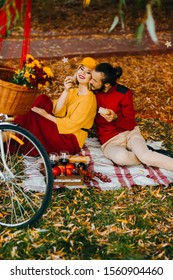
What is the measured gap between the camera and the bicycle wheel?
11.9ft

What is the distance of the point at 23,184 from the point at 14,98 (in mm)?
769

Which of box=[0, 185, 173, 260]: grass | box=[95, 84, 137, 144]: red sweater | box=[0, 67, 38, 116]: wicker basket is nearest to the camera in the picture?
box=[0, 185, 173, 260]: grass

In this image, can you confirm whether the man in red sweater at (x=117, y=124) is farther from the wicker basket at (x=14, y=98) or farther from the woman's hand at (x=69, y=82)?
the wicker basket at (x=14, y=98)

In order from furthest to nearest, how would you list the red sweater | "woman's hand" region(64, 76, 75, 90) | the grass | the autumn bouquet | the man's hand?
1. the red sweater
2. the man's hand
3. "woman's hand" region(64, 76, 75, 90)
4. the autumn bouquet
5. the grass

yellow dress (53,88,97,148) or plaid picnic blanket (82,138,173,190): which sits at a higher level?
yellow dress (53,88,97,148)

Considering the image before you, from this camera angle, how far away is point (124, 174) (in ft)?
16.0

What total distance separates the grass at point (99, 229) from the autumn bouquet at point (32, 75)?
997 mm

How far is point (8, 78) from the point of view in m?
4.92

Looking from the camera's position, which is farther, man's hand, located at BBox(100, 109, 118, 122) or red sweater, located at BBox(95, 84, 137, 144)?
red sweater, located at BBox(95, 84, 137, 144)

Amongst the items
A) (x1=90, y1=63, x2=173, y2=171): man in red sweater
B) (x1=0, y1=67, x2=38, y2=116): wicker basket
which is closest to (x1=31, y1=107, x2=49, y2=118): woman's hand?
(x1=0, y1=67, x2=38, y2=116): wicker basket

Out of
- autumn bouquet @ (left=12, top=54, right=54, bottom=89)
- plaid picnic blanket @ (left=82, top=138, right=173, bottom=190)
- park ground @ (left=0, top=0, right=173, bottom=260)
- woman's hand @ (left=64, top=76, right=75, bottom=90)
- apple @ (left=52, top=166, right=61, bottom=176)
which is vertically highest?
autumn bouquet @ (left=12, top=54, right=54, bottom=89)

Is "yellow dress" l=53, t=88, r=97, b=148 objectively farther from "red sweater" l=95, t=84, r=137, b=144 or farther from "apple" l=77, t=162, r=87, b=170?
"apple" l=77, t=162, r=87, b=170

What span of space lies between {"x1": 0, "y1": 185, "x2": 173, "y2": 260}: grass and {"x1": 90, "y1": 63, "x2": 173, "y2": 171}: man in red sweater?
0.44 m

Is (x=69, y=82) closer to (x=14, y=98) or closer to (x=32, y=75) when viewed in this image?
(x=32, y=75)
